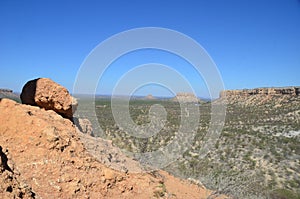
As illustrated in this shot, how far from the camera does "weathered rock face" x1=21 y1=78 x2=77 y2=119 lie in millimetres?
9352

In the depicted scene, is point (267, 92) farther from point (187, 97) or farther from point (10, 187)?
point (10, 187)

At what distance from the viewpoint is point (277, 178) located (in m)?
14.2

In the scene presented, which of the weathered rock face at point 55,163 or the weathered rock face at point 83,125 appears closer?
the weathered rock face at point 55,163

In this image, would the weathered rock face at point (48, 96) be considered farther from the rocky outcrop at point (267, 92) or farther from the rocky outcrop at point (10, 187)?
the rocky outcrop at point (267, 92)

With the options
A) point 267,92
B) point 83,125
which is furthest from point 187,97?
point 267,92

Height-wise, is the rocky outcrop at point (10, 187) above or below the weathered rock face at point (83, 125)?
below

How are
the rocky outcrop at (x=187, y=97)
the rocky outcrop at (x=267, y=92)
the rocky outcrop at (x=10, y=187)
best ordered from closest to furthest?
the rocky outcrop at (x=10, y=187), the rocky outcrop at (x=187, y=97), the rocky outcrop at (x=267, y=92)

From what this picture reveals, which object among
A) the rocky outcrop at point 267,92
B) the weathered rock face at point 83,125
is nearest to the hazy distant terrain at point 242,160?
the weathered rock face at point 83,125

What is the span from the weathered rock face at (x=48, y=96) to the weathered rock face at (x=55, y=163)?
3.42 ft

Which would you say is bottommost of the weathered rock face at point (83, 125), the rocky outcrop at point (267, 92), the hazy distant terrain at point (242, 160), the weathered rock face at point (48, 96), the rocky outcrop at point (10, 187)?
the hazy distant terrain at point (242, 160)

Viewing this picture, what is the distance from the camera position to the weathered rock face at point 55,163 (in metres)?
6.30

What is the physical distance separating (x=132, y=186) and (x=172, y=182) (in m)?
2.49

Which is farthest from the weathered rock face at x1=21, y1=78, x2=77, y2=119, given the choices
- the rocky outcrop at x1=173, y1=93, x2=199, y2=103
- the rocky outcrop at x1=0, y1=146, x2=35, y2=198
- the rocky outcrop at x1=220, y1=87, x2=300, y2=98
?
the rocky outcrop at x1=220, y1=87, x2=300, y2=98

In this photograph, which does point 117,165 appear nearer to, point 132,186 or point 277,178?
point 132,186
